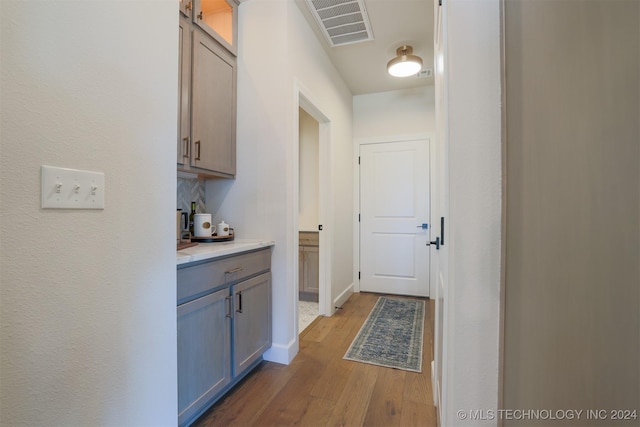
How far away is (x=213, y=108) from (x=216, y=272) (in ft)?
3.51

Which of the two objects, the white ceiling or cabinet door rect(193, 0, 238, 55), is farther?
the white ceiling

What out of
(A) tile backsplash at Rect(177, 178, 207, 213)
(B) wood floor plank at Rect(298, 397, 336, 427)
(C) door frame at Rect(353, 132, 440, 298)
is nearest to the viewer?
(B) wood floor plank at Rect(298, 397, 336, 427)

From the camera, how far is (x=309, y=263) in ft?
11.1

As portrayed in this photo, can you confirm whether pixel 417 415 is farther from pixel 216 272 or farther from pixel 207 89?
pixel 207 89

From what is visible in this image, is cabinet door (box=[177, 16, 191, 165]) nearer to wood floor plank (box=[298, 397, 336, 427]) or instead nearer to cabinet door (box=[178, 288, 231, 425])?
cabinet door (box=[178, 288, 231, 425])

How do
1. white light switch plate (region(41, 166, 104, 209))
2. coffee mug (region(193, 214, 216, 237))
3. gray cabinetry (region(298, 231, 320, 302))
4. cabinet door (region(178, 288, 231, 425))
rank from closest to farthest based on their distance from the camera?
white light switch plate (region(41, 166, 104, 209))
cabinet door (region(178, 288, 231, 425))
coffee mug (region(193, 214, 216, 237))
gray cabinetry (region(298, 231, 320, 302))

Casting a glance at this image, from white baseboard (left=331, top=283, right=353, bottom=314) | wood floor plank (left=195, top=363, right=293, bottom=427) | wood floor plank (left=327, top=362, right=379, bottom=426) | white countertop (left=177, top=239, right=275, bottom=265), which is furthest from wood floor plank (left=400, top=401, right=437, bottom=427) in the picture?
white baseboard (left=331, top=283, right=353, bottom=314)

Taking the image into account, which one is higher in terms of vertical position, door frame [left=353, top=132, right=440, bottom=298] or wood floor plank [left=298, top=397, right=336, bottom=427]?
door frame [left=353, top=132, right=440, bottom=298]

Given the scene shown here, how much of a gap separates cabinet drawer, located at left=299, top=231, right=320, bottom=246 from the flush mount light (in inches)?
75.7

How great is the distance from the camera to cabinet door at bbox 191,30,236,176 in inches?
67.4

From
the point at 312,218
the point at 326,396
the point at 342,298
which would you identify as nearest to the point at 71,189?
the point at 326,396

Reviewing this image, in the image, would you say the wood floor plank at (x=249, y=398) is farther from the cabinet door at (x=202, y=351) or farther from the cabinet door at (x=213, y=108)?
the cabinet door at (x=213, y=108)

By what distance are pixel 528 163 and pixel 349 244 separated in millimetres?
3045

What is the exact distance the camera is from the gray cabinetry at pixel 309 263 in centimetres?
338
